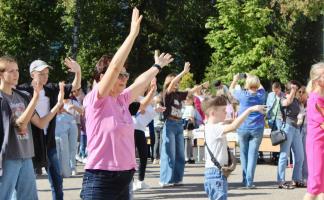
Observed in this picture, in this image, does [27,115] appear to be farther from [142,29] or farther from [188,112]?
[142,29]

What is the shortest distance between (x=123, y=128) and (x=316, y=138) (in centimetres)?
343

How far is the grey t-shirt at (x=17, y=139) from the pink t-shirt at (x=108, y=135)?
1645mm

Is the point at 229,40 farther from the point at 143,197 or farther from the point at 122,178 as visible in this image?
the point at 122,178

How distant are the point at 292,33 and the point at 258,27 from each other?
275 inches

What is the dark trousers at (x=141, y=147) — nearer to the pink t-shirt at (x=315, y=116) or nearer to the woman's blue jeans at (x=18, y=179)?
the pink t-shirt at (x=315, y=116)

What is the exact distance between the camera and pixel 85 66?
41.2 metres

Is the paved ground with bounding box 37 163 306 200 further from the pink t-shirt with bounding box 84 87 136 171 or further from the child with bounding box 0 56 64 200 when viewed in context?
the pink t-shirt with bounding box 84 87 136 171

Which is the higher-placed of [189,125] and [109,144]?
[189,125]

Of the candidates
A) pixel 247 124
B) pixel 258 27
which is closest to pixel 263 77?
pixel 258 27

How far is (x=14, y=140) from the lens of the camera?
6230 millimetres

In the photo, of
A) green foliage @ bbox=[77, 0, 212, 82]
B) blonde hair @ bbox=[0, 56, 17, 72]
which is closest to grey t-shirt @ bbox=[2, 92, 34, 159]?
blonde hair @ bbox=[0, 56, 17, 72]

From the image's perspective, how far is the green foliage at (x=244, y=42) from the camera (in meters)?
36.0

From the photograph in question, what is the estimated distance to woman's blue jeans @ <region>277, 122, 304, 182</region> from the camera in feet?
37.0

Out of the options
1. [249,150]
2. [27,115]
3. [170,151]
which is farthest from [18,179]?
[249,150]
